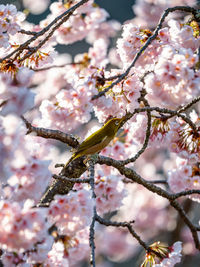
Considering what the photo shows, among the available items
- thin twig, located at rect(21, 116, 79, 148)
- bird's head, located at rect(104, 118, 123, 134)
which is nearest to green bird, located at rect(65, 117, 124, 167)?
bird's head, located at rect(104, 118, 123, 134)

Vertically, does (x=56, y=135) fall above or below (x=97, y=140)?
above

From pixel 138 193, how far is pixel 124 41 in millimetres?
4590

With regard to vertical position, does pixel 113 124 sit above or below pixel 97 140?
above

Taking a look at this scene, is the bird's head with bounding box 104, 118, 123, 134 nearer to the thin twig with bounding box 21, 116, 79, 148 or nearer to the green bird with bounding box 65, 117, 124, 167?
the green bird with bounding box 65, 117, 124, 167

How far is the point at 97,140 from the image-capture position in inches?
117

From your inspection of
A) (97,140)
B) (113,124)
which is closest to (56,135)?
(97,140)

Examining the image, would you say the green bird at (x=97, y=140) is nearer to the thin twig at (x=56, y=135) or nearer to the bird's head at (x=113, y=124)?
the bird's head at (x=113, y=124)

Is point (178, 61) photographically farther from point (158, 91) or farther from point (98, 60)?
point (98, 60)

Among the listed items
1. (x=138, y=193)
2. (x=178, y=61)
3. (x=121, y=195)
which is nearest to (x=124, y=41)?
(x=178, y=61)

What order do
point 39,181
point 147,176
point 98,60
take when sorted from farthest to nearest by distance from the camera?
point 147,176 < point 98,60 < point 39,181

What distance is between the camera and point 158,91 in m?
2.62

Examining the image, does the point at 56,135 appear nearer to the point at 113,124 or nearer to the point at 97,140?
the point at 97,140

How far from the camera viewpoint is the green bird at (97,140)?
2.88 metres

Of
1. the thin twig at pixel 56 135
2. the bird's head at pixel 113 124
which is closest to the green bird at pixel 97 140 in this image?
the bird's head at pixel 113 124
